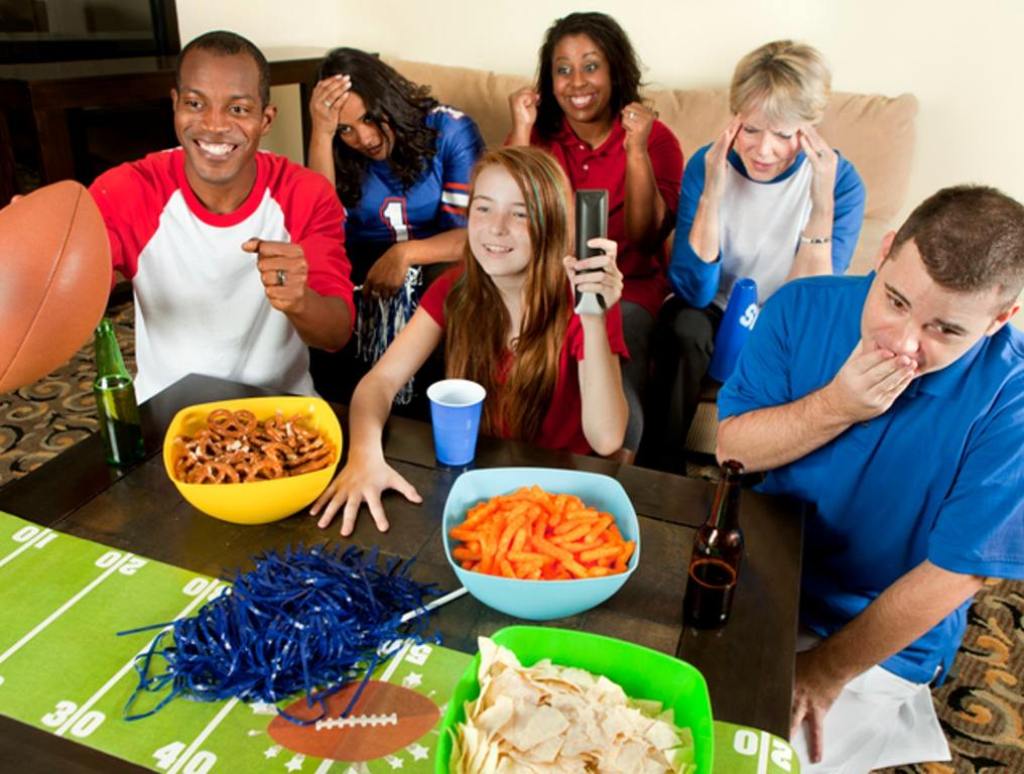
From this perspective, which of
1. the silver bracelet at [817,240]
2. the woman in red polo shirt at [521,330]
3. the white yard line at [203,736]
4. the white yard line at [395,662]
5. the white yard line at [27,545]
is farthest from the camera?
the silver bracelet at [817,240]

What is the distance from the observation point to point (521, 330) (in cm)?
182

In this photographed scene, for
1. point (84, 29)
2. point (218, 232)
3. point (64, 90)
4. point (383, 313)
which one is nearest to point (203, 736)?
point (218, 232)

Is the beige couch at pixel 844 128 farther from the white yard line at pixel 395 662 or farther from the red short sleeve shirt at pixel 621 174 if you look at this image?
the white yard line at pixel 395 662

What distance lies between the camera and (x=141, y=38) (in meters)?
3.86

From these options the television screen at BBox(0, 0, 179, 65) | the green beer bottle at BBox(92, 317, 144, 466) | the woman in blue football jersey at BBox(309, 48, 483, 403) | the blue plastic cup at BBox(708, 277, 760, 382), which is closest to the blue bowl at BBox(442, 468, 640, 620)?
the green beer bottle at BBox(92, 317, 144, 466)

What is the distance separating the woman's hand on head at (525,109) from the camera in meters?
2.90

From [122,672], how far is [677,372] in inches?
73.2

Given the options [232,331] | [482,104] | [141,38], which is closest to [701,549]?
[232,331]

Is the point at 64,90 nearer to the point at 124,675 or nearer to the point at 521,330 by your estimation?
the point at 521,330

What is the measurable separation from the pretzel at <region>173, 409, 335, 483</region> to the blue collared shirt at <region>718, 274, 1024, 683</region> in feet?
2.47

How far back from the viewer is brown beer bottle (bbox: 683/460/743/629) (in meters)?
1.15

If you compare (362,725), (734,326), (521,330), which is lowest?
(734,326)

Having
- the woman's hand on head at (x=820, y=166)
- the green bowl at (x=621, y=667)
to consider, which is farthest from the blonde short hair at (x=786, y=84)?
the green bowl at (x=621, y=667)

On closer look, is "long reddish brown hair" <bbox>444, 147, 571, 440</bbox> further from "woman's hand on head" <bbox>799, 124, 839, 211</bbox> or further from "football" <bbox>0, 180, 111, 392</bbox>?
"woman's hand on head" <bbox>799, 124, 839, 211</bbox>
